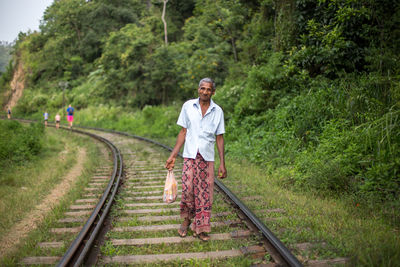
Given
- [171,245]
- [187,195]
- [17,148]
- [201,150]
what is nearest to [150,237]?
[171,245]

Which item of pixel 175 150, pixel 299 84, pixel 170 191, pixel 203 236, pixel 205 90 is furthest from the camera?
pixel 299 84

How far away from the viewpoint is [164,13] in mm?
29078

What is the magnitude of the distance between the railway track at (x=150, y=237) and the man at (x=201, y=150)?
304 mm

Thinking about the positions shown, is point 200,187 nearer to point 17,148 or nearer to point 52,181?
point 52,181

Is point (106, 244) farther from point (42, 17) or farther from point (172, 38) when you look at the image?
point (42, 17)

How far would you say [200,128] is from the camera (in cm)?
356

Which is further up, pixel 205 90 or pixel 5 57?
pixel 5 57

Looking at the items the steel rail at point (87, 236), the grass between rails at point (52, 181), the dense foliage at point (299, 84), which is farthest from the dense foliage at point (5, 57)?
the steel rail at point (87, 236)

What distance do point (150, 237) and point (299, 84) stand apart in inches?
275

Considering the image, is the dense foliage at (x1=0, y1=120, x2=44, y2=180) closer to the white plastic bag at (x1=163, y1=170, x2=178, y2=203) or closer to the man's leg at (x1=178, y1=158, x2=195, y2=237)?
the white plastic bag at (x1=163, y1=170, x2=178, y2=203)

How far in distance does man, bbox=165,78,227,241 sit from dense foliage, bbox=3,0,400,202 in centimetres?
258

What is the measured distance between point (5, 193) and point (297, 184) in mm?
6393

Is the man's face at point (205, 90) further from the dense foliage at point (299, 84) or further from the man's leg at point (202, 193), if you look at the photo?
the dense foliage at point (299, 84)

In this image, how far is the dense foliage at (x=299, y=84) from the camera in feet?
16.9
